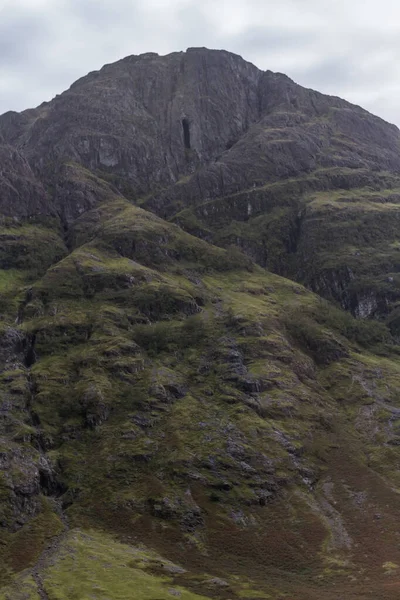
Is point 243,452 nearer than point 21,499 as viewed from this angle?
No

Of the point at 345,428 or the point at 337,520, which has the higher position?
the point at 345,428

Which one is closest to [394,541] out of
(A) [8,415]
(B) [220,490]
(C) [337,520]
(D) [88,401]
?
(C) [337,520]

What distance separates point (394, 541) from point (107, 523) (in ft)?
210

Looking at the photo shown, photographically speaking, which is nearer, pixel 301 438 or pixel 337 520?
pixel 337 520

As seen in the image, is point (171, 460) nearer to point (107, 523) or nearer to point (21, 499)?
point (107, 523)

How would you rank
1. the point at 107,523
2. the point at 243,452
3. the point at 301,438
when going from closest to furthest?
the point at 107,523 < the point at 243,452 < the point at 301,438

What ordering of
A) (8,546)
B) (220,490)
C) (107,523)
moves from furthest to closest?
1. (220,490)
2. (107,523)
3. (8,546)

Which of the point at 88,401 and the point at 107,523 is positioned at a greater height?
the point at 88,401

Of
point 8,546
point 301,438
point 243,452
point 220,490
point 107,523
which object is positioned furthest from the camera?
point 301,438

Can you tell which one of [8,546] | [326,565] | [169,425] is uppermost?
[169,425]

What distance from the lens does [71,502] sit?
14675cm

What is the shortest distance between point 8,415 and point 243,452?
6641 cm

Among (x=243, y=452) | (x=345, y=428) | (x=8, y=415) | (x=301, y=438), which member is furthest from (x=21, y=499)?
(x=345, y=428)

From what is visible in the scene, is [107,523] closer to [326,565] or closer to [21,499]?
[21,499]
